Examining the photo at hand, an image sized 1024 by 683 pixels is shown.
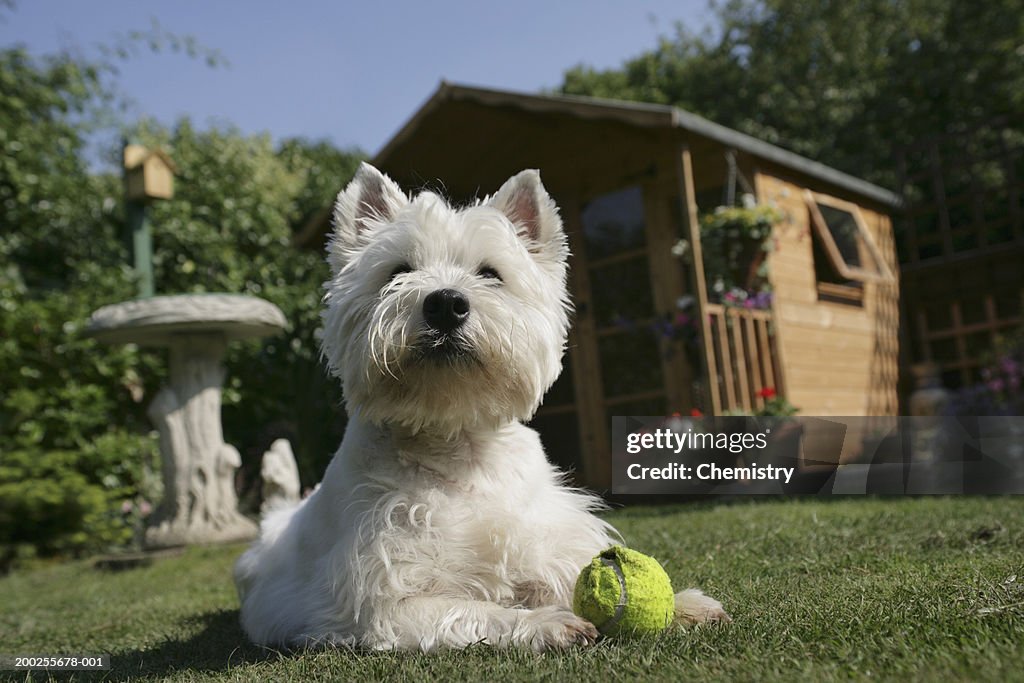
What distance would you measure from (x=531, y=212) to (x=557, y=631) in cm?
149

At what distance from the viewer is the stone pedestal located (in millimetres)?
7449

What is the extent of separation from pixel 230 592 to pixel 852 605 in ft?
12.2

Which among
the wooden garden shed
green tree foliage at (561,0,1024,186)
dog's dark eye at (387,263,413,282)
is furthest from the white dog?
green tree foliage at (561,0,1024,186)

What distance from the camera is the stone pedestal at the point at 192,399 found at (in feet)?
24.4

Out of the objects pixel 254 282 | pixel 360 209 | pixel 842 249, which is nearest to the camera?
pixel 360 209

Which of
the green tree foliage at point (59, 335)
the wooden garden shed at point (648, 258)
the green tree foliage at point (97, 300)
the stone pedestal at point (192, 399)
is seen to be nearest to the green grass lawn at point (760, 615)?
the stone pedestal at point (192, 399)

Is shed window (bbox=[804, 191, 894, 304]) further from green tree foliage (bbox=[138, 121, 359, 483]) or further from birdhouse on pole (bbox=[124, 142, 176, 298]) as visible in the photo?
birdhouse on pole (bbox=[124, 142, 176, 298])

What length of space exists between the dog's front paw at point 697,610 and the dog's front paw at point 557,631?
0.34 metres

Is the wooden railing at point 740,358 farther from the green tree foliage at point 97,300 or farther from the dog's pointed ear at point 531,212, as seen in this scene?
the dog's pointed ear at point 531,212

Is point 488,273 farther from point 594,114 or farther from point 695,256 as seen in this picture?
point 594,114

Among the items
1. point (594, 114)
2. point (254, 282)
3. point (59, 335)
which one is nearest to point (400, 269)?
point (594, 114)

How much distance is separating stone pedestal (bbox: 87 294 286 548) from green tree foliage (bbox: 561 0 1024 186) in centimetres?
1563

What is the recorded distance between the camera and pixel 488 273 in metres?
2.95

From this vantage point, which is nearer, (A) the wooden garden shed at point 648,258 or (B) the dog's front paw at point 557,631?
(B) the dog's front paw at point 557,631
